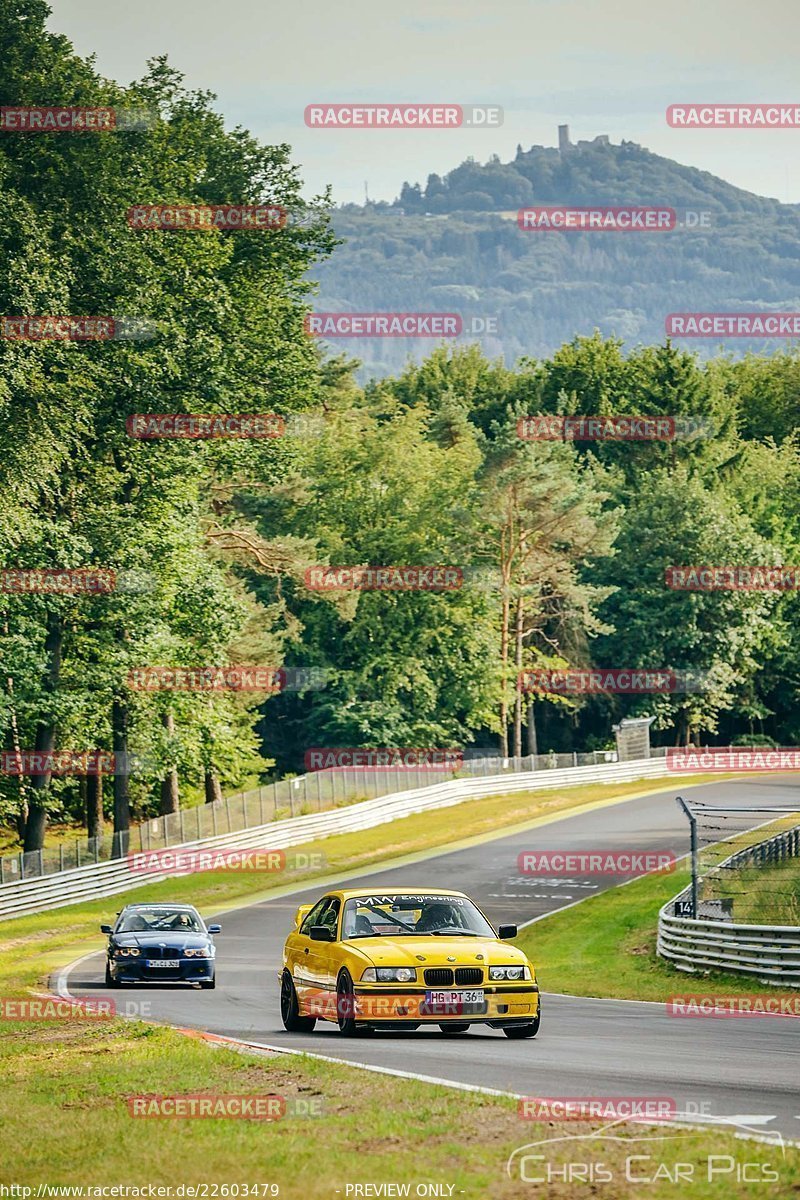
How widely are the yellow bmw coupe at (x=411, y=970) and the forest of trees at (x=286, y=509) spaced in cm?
2477

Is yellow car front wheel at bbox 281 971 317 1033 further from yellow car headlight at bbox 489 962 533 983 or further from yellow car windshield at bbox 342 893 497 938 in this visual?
yellow car headlight at bbox 489 962 533 983

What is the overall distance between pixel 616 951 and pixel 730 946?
610 centimetres

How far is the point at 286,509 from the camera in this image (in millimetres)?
81750

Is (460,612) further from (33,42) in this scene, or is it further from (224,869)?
(33,42)

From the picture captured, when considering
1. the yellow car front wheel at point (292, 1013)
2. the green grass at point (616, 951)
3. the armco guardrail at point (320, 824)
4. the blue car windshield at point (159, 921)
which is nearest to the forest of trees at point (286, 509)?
the armco guardrail at point (320, 824)

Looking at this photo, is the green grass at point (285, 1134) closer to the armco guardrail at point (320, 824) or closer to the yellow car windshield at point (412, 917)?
the yellow car windshield at point (412, 917)

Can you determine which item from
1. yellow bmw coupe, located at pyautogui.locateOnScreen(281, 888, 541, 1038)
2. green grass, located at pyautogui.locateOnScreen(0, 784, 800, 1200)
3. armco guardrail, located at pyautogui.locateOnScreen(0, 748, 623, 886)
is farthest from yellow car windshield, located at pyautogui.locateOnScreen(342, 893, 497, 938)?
armco guardrail, located at pyautogui.locateOnScreen(0, 748, 623, 886)

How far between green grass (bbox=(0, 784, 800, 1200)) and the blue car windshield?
9.06m

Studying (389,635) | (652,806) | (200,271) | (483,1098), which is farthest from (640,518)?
(483,1098)

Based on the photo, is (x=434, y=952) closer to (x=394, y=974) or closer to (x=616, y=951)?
(x=394, y=974)

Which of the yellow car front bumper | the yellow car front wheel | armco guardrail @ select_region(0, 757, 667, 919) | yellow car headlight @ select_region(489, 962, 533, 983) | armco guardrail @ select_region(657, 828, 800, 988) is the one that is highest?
yellow car headlight @ select_region(489, 962, 533, 983)

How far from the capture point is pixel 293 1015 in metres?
17.8

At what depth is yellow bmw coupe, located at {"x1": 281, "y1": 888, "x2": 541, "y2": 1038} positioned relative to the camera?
15.8 m

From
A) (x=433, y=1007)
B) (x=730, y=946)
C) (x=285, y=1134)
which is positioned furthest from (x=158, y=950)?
(x=285, y=1134)
